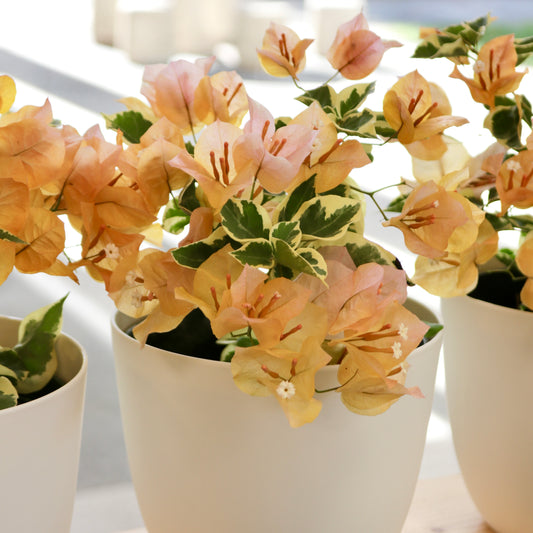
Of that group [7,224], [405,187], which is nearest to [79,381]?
[7,224]

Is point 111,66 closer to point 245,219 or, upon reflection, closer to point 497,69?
point 497,69

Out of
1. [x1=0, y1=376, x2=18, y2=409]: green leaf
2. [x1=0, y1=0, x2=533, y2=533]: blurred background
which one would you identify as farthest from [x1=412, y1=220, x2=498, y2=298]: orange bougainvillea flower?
[x1=0, y1=0, x2=533, y2=533]: blurred background

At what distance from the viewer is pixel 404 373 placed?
1.18 feet

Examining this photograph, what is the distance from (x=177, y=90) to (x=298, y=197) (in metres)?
0.09

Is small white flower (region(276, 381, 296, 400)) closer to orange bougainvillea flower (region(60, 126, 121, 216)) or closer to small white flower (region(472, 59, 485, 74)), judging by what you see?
orange bougainvillea flower (region(60, 126, 121, 216))

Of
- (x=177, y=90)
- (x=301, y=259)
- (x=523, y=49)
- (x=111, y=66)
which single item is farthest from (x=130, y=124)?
(x=111, y=66)

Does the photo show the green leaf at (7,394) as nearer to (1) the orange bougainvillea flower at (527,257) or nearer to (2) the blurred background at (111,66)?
(1) the orange bougainvillea flower at (527,257)

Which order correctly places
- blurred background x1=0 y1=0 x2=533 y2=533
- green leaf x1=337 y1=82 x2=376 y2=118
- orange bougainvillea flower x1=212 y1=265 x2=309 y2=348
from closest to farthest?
orange bougainvillea flower x1=212 y1=265 x2=309 y2=348, green leaf x1=337 y1=82 x2=376 y2=118, blurred background x1=0 y1=0 x2=533 y2=533

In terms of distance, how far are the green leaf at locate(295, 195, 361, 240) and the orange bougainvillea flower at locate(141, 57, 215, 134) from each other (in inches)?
3.3

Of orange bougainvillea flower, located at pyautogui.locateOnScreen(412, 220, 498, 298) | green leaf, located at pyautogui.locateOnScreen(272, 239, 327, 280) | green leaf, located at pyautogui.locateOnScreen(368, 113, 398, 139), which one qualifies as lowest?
orange bougainvillea flower, located at pyautogui.locateOnScreen(412, 220, 498, 298)

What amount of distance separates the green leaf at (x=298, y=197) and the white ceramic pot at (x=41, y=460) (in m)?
0.12

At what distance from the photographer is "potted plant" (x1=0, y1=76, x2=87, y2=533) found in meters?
0.33

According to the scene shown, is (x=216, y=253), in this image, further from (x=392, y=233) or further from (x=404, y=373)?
(x=392, y=233)

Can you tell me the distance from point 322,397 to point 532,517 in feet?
0.78
